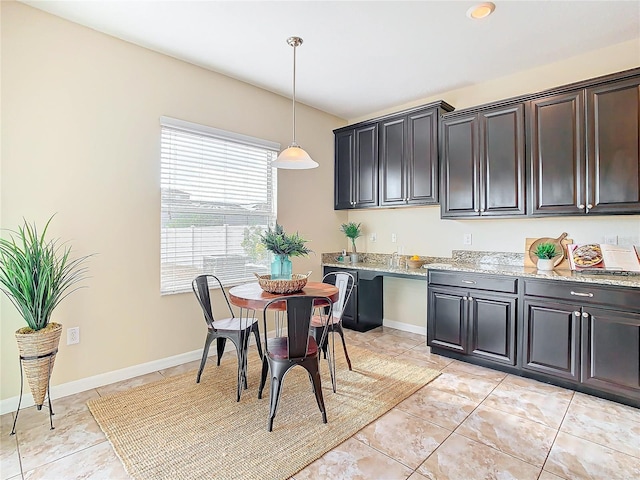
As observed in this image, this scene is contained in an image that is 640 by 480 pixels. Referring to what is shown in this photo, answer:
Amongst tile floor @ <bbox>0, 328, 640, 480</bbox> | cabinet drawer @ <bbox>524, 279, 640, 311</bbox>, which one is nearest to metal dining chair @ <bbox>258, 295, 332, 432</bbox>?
tile floor @ <bbox>0, 328, 640, 480</bbox>

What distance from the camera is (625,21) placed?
2.58 m

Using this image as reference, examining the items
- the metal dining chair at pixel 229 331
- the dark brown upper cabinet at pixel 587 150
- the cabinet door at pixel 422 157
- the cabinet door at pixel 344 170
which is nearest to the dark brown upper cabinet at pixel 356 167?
the cabinet door at pixel 344 170

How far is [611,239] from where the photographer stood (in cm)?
294

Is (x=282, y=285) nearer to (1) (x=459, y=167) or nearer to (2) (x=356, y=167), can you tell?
(1) (x=459, y=167)

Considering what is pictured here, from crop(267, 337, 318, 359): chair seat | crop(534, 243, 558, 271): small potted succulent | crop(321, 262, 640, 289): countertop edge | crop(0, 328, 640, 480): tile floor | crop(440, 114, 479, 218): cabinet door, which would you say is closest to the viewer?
crop(0, 328, 640, 480): tile floor

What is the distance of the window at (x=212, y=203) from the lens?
3188 millimetres

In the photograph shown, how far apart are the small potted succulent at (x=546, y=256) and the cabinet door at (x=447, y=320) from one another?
722 mm

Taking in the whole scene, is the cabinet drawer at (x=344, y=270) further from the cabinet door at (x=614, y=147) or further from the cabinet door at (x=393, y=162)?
the cabinet door at (x=614, y=147)

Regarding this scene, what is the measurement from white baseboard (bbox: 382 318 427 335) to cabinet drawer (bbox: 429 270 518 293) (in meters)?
0.97

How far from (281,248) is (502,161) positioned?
225 cm

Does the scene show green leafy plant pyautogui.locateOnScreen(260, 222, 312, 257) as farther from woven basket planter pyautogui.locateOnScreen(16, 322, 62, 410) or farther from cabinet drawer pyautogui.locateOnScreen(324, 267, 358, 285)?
cabinet drawer pyautogui.locateOnScreen(324, 267, 358, 285)

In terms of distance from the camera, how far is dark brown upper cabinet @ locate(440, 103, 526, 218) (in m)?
3.15

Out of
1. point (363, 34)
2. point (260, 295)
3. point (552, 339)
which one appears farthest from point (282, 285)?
point (552, 339)

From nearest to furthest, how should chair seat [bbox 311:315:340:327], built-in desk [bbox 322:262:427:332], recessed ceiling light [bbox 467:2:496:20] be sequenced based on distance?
recessed ceiling light [bbox 467:2:496:20] → chair seat [bbox 311:315:340:327] → built-in desk [bbox 322:262:427:332]
